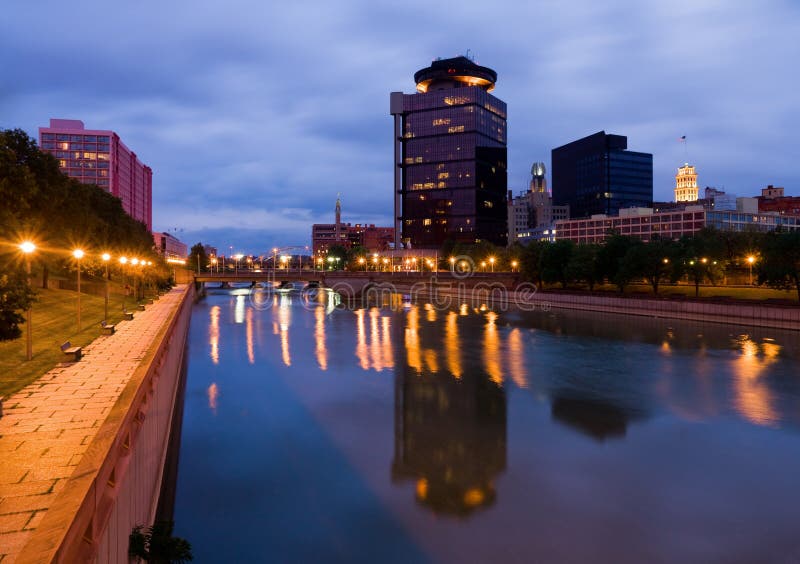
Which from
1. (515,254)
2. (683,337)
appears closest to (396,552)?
(683,337)

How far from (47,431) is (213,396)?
15.5 meters

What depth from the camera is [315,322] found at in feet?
217

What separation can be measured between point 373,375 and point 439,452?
547 inches

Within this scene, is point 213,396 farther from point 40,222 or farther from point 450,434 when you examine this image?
point 40,222

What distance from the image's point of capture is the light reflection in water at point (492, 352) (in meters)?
33.0

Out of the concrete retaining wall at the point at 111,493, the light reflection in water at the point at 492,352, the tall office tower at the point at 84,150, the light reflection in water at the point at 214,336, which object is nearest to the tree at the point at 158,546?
the concrete retaining wall at the point at 111,493

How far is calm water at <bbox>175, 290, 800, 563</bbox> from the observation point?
13.2 meters

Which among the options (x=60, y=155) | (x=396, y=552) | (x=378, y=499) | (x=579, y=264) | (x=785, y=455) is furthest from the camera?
(x=60, y=155)

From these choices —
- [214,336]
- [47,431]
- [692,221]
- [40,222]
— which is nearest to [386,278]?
[214,336]

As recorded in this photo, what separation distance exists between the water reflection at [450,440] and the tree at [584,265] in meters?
58.7

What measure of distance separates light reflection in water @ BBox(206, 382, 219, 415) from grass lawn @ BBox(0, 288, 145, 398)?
22.4 ft

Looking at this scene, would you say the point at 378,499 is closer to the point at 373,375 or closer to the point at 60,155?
the point at 373,375

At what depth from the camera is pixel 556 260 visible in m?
91.9

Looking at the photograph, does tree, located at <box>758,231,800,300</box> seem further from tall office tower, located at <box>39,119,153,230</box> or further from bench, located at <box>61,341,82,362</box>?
tall office tower, located at <box>39,119,153,230</box>
